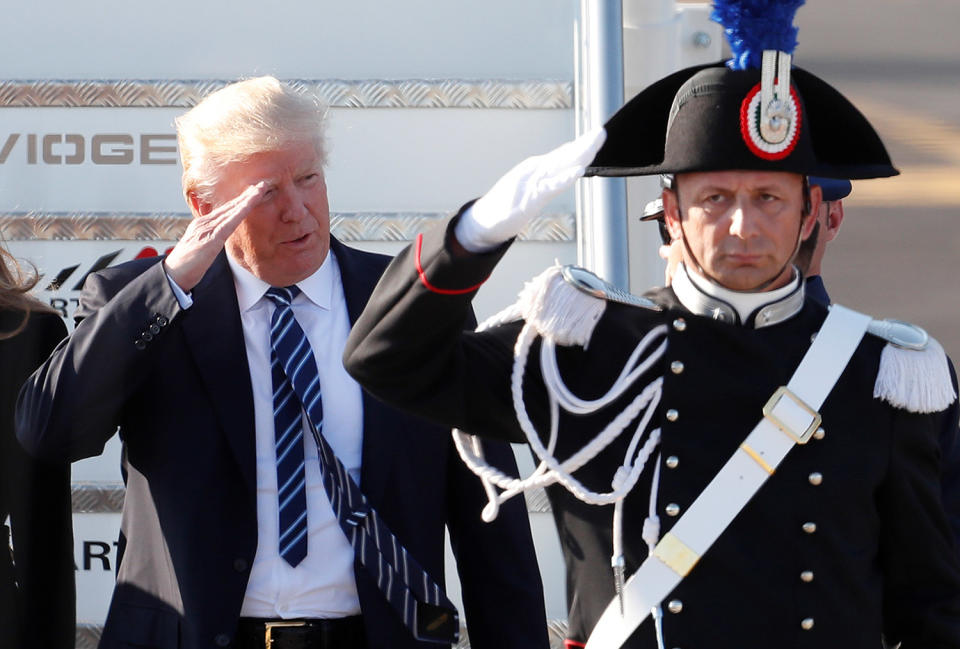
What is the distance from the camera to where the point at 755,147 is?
6.82ft

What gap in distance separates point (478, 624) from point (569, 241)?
1.09m

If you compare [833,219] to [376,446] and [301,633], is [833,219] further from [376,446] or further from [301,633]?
[301,633]

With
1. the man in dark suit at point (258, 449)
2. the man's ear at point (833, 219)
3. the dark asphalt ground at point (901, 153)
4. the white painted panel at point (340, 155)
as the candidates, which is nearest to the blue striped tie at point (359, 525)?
the man in dark suit at point (258, 449)

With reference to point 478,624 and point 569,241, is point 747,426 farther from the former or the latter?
point 569,241

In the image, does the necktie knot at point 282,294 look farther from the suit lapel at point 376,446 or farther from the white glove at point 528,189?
the white glove at point 528,189

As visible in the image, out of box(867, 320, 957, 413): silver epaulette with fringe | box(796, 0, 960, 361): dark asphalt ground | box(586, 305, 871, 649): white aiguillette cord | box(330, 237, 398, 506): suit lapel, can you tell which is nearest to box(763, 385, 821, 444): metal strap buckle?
box(586, 305, 871, 649): white aiguillette cord

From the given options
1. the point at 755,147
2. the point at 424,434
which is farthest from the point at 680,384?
the point at 424,434

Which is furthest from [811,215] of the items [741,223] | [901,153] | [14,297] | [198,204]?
[14,297]

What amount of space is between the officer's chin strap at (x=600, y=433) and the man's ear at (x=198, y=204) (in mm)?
897

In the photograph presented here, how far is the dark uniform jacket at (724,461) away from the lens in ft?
6.61

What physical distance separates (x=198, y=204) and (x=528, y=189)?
3.71ft

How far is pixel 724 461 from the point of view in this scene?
81.6 inches

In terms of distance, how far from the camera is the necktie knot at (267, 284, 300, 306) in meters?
2.62

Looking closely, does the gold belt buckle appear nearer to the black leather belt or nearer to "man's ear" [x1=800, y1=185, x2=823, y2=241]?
the black leather belt
